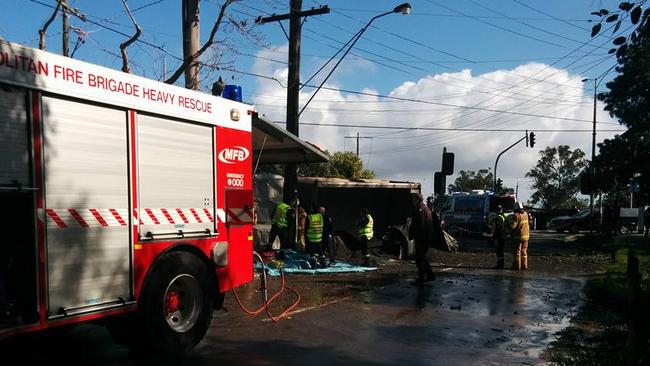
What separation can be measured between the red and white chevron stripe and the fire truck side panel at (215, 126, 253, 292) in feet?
0.64

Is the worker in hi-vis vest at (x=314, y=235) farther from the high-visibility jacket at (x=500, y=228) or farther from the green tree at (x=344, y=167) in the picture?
the green tree at (x=344, y=167)

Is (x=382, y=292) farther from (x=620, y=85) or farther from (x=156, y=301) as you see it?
(x=620, y=85)

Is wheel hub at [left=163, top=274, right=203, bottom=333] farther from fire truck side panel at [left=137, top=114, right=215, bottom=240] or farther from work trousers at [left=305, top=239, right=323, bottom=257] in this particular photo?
work trousers at [left=305, top=239, right=323, bottom=257]

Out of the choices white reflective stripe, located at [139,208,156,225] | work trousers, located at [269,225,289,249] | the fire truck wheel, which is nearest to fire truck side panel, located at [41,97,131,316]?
white reflective stripe, located at [139,208,156,225]

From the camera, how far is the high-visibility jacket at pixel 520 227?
14.2 m

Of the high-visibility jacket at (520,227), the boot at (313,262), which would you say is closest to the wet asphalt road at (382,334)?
the boot at (313,262)

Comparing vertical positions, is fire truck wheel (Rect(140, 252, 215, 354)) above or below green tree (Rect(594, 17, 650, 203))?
below

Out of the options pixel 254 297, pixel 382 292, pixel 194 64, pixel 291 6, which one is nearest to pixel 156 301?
pixel 254 297

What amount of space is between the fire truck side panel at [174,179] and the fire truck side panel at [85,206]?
0.80 ft

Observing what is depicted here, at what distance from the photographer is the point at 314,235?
43.8ft

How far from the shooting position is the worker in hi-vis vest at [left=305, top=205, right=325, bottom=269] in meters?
13.3

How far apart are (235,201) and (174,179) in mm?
960

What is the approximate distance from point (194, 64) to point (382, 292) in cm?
599

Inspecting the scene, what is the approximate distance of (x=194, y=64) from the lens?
12234 millimetres
